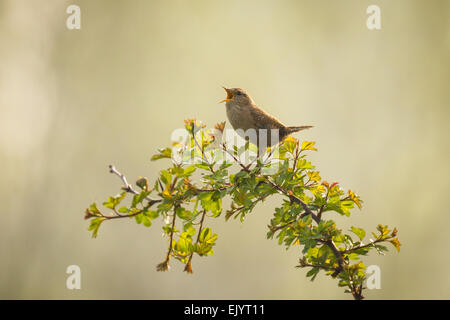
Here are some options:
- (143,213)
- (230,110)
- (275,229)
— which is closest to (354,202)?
(275,229)

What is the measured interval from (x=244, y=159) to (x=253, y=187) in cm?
14

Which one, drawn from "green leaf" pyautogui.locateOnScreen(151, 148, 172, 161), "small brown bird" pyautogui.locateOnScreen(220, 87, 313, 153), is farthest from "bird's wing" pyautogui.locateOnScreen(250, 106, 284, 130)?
"green leaf" pyautogui.locateOnScreen(151, 148, 172, 161)

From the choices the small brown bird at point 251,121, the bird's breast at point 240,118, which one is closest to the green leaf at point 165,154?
the small brown bird at point 251,121

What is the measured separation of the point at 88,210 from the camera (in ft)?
4.96

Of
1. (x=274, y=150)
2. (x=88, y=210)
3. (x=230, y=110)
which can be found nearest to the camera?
(x=88, y=210)

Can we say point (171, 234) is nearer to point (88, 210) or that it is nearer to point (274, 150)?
point (88, 210)

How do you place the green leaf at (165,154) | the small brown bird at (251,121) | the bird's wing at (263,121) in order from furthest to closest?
the bird's wing at (263,121) < the small brown bird at (251,121) < the green leaf at (165,154)

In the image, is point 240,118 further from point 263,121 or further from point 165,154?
point 165,154

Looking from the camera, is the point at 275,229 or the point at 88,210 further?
the point at 275,229

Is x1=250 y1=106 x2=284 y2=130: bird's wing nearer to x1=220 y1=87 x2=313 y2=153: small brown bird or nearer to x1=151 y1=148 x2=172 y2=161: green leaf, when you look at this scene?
x1=220 y1=87 x2=313 y2=153: small brown bird

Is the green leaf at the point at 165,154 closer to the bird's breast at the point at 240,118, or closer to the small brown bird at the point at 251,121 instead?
the small brown bird at the point at 251,121

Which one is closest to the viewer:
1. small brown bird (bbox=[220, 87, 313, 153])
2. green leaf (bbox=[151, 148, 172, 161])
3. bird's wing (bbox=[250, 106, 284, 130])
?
green leaf (bbox=[151, 148, 172, 161])

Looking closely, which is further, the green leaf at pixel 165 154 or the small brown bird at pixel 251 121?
the small brown bird at pixel 251 121

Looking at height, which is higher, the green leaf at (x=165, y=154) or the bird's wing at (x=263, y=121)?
the bird's wing at (x=263, y=121)
